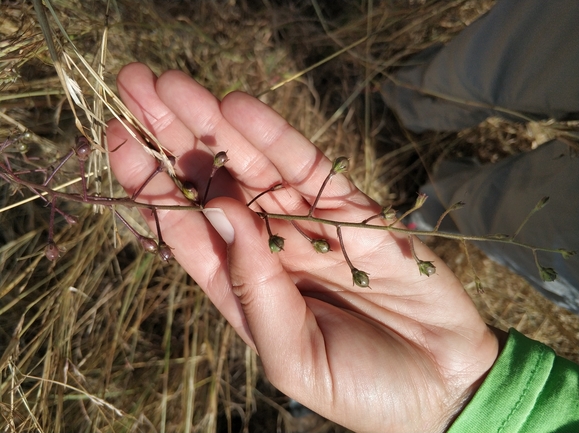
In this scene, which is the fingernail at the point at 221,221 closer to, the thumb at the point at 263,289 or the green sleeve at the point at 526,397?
the thumb at the point at 263,289

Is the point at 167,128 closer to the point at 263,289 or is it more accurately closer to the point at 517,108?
the point at 263,289

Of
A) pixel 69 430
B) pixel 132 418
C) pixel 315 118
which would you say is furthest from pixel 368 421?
pixel 315 118

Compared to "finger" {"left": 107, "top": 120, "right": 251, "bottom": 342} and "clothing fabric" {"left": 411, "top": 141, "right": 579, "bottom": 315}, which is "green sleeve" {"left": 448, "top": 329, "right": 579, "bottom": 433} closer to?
"clothing fabric" {"left": 411, "top": 141, "right": 579, "bottom": 315}

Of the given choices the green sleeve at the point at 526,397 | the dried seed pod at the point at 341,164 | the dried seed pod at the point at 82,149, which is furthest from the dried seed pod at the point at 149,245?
the green sleeve at the point at 526,397

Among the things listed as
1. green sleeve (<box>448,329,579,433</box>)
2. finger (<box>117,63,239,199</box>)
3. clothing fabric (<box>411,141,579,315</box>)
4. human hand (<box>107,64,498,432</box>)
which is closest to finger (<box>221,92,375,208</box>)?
human hand (<box>107,64,498,432</box>)

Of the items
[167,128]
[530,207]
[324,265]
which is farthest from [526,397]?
[167,128]
